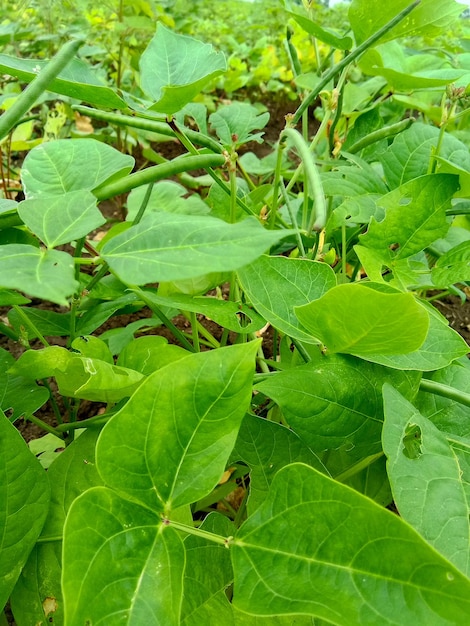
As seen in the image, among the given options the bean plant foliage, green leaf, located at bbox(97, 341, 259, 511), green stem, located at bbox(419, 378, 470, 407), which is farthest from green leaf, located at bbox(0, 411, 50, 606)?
green stem, located at bbox(419, 378, 470, 407)

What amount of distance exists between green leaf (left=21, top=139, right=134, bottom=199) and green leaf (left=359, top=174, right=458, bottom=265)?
0.24 metres

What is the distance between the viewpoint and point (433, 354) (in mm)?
448

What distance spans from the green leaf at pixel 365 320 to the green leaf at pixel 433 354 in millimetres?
24

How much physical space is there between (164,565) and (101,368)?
158 millimetres

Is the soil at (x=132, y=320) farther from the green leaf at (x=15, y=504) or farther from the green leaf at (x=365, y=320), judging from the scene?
the green leaf at (x=365, y=320)

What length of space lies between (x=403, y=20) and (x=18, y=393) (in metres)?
0.61

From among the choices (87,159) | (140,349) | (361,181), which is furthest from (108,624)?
(361,181)

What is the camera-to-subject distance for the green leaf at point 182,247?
0.29 m

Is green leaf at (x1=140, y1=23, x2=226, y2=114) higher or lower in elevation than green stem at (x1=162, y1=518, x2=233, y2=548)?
higher

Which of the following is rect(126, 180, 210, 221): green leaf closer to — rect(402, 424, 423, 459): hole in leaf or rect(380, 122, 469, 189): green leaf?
rect(380, 122, 469, 189): green leaf

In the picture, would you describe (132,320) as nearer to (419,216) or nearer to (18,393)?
(18,393)

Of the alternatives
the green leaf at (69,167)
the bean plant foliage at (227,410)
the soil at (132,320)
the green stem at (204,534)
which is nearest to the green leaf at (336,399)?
the bean plant foliage at (227,410)

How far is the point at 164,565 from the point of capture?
330mm

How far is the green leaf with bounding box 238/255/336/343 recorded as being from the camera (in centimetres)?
45
